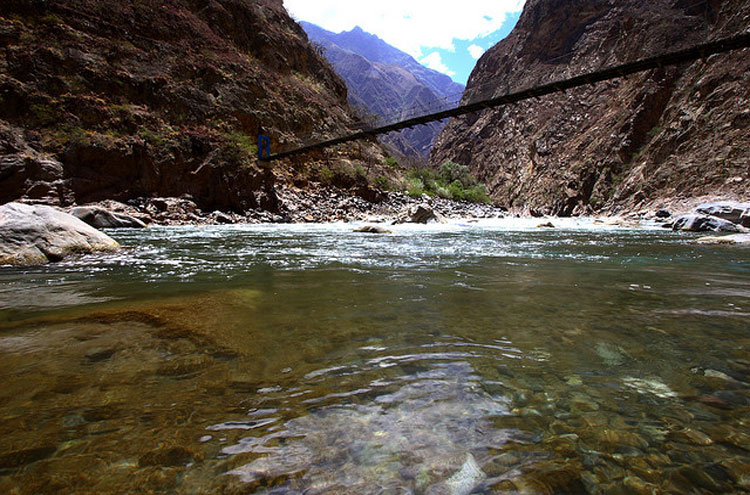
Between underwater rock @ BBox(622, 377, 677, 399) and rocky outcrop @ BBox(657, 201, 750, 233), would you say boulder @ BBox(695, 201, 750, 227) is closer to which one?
rocky outcrop @ BBox(657, 201, 750, 233)

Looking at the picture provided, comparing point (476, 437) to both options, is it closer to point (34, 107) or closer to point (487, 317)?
point (487, 317)

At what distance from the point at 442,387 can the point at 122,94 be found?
2056 centimetres

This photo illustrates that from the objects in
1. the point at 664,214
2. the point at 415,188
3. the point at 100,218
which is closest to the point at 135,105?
the point at 100,218

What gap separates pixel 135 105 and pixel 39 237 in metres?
14.7

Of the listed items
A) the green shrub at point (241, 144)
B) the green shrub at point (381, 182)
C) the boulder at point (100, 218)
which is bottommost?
the boulder at point (100, 218)

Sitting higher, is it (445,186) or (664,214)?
(445,186)

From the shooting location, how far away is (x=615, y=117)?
2783cm

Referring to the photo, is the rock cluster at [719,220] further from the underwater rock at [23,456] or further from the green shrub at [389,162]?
the green shrub at [389,162]

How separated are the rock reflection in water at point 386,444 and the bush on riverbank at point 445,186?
25.2 metres

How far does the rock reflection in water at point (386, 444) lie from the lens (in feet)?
3.04

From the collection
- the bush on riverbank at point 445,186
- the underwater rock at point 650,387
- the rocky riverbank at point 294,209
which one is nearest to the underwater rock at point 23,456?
the underwater rock at point 650,387

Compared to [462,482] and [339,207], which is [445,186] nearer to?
[339,207]

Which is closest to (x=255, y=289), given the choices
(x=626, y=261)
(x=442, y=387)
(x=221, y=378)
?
(x=221, y=378)

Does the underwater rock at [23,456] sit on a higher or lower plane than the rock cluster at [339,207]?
higher
